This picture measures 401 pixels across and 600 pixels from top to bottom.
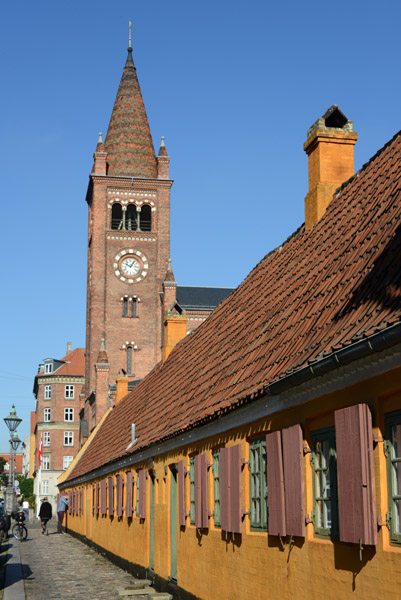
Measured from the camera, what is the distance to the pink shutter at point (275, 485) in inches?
336

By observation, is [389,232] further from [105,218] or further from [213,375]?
[105,218]

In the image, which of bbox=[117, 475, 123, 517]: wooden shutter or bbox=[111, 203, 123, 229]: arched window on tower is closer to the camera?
bbox=[117, 475, 123, 517]: wooden shutter

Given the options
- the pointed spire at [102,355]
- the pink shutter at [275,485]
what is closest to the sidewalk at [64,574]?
the pink shutter at [275,485]

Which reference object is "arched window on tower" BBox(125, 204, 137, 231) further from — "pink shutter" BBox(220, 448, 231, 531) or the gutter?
"pink shutter" BBox(220, 448, 231, 531)

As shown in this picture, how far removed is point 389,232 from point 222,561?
493cm

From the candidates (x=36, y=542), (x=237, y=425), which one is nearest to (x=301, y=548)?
(x=237, y=425)

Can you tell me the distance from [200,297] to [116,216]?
8.57 m

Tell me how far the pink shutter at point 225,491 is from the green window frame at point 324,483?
2798 millimetres

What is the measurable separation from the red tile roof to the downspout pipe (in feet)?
0.40

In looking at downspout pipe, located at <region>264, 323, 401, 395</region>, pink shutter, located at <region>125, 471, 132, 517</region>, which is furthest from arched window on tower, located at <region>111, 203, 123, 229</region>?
downspout pipe, located at <region>264, 323, 401, 395</region>

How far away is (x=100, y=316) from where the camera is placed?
→ 61312 millimetres

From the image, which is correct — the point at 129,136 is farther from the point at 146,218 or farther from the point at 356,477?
the point at 356,477

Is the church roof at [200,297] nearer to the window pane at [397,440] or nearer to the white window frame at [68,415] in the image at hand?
the white window frame at [68,415]

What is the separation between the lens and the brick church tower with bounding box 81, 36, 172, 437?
199 feet
